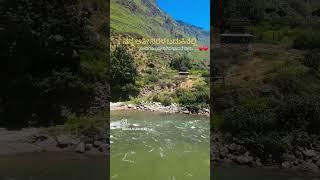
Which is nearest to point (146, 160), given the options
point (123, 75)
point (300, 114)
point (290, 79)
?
point (123, 75)

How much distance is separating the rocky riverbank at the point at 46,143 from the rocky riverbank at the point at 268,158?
2323mm

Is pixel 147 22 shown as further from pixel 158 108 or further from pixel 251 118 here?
pixel 251 118

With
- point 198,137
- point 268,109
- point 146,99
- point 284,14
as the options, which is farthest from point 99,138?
point 284,14

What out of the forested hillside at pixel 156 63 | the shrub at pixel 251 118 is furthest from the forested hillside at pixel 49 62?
the shrub at pixel 251 118

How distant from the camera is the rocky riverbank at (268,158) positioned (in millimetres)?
11914

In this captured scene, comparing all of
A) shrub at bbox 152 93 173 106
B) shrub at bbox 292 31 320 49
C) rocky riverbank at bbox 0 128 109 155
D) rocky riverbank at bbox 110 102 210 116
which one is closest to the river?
rocky riverbank at bbox 110 102 210 116

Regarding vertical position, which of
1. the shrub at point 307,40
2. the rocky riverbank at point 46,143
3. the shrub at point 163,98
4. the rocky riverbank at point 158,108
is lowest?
the rocky riverbank at point 46,143

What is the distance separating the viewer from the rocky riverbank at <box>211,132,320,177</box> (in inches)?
469

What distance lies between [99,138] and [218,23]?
3.80 meters

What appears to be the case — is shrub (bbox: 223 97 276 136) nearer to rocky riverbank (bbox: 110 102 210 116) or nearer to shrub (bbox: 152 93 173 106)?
rocky riverbank (bbox: 110 102 210 116)

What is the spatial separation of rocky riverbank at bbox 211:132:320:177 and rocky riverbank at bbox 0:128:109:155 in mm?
2323

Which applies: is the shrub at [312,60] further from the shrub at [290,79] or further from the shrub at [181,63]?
the shrub at [181,63]

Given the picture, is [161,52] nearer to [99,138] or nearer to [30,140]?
[99,138]

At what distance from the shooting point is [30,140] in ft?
40.9
